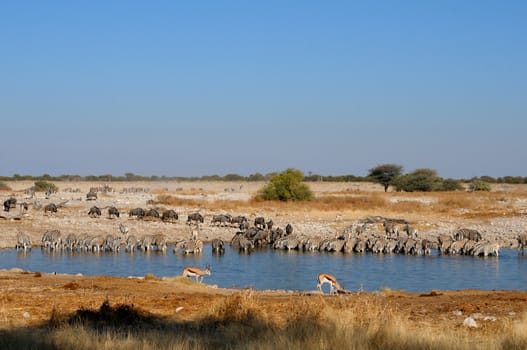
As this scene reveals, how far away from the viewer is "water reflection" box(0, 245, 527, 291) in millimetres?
23094

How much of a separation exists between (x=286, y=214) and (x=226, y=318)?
116 feet

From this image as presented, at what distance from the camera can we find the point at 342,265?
27688 mm

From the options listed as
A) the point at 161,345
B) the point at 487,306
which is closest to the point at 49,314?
the point at 161,345

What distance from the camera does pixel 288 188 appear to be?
54281mm

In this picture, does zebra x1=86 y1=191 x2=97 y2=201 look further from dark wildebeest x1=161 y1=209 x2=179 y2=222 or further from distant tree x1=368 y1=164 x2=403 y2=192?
distant tree x1=368 y1=164 x2=403 y2=192

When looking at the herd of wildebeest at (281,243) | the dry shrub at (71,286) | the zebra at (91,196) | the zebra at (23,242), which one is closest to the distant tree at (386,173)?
the zebra at (91,196)

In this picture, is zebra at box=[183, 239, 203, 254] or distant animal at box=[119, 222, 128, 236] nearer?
zebra at box=[183, 239, 203, 254]

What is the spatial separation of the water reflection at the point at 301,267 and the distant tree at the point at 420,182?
4570 cm

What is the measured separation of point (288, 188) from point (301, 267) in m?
27.2

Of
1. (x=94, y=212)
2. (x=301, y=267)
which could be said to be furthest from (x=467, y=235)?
(x=94, y=212)

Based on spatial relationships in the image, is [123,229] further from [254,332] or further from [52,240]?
[254,332]

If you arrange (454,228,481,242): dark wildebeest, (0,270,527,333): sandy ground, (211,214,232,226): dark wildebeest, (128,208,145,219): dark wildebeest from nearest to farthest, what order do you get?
(0,270,527,333): sandy ground, (454,228,481,242): dark wildebeest, (211,214,232,226): dark wildebeest, (128,208,145,219): dark wildebeest

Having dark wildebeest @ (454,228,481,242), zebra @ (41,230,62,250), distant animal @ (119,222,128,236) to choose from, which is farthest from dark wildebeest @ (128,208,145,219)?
dark wildebeest @ (454,228,481,242)

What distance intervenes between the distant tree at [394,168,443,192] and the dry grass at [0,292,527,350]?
66909 millimetres
